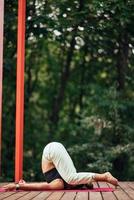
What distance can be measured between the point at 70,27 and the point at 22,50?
2569 mm

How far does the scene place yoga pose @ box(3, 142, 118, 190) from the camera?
5207 millimetres

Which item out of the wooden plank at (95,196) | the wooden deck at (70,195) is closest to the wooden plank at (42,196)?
the wooden deck at (70,195)

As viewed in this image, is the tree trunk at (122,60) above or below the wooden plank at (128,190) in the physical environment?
below

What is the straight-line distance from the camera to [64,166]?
17.3 feet

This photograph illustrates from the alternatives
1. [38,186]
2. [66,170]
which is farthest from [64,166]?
[38,186]

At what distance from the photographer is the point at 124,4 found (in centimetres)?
758

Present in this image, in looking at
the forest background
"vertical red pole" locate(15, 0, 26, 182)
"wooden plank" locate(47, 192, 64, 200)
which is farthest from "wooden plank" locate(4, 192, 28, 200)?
the forest background

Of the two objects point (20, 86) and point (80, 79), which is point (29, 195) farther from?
point (80, 79)

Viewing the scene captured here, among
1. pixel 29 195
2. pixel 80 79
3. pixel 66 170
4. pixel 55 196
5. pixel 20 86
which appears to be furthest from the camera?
pixel 80 79

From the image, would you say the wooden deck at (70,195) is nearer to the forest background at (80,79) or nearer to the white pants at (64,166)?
the white pants at (64,166)

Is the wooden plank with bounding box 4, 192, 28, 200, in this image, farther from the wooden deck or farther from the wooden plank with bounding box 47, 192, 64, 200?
the wooden plank with bounding box 47, 192, 64, 200

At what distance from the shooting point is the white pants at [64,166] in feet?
17.1

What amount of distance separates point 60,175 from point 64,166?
0.10m

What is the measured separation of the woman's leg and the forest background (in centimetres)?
281
